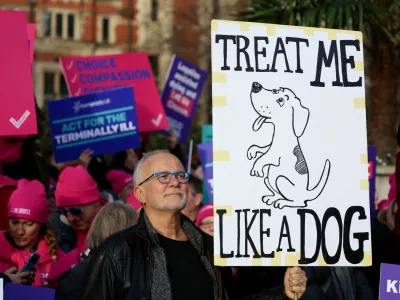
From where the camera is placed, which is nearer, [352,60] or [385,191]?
[352,60]

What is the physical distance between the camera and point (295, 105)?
490 centimetres

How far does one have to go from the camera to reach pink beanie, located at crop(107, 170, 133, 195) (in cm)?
819

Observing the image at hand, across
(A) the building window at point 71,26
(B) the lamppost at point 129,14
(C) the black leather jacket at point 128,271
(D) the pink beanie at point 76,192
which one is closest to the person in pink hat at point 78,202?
(D) the pink beanie at point 76,192

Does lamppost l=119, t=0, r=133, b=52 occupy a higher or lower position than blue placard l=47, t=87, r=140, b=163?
lower

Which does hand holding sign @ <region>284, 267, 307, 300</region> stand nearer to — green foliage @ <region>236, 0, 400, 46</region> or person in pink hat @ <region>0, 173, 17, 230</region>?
person in pink hat @ <region>0, 173, 17, 230</region>

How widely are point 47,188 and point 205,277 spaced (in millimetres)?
3096

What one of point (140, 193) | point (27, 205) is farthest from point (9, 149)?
point (140, 193)

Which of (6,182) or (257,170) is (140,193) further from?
(6,182)

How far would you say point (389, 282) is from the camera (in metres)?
5.13

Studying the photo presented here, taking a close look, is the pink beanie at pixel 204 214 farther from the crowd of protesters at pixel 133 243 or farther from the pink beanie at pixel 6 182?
the pink beanie at pixel 6 182

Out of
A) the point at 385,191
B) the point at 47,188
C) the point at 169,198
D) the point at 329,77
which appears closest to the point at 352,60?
the point at 329,77

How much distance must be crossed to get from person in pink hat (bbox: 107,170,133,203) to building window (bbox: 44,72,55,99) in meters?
50.0

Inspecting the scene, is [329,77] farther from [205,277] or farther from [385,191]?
[385,191]

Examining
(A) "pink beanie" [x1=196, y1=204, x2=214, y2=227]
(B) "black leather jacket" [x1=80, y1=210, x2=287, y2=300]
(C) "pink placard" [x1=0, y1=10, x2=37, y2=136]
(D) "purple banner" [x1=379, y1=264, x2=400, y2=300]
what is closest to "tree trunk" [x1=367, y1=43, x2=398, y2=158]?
(A) "pink beanie" [x1=196, y1=204, x2=214, y2=227]
